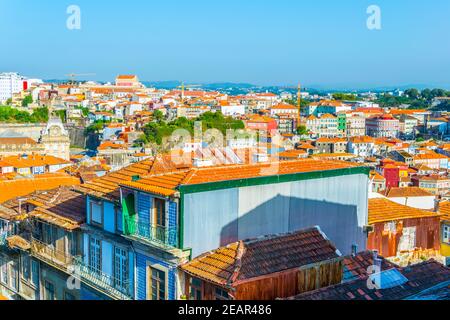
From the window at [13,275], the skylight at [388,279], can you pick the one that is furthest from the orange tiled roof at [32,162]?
the skylight at [388,279]

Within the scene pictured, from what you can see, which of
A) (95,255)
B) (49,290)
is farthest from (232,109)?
(95,255)

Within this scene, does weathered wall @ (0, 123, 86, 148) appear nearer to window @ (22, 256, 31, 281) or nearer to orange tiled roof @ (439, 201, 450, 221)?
window @ (22, 256, 31, 281)

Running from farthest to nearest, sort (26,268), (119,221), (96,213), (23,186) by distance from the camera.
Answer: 1. (23,186)
2. (26,268)
3. (96,213)
4. (119,221)

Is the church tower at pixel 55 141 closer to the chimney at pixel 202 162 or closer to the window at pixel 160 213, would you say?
the chimney at pixel 202 162

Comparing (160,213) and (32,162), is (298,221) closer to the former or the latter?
(160,213)

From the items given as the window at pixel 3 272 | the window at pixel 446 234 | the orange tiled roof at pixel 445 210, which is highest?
the orange tiled roof at pixel 445 210

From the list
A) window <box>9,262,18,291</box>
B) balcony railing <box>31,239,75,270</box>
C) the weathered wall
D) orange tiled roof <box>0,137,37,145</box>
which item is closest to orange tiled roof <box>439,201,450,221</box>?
balcony railing <box>31,239,75,270</box>
